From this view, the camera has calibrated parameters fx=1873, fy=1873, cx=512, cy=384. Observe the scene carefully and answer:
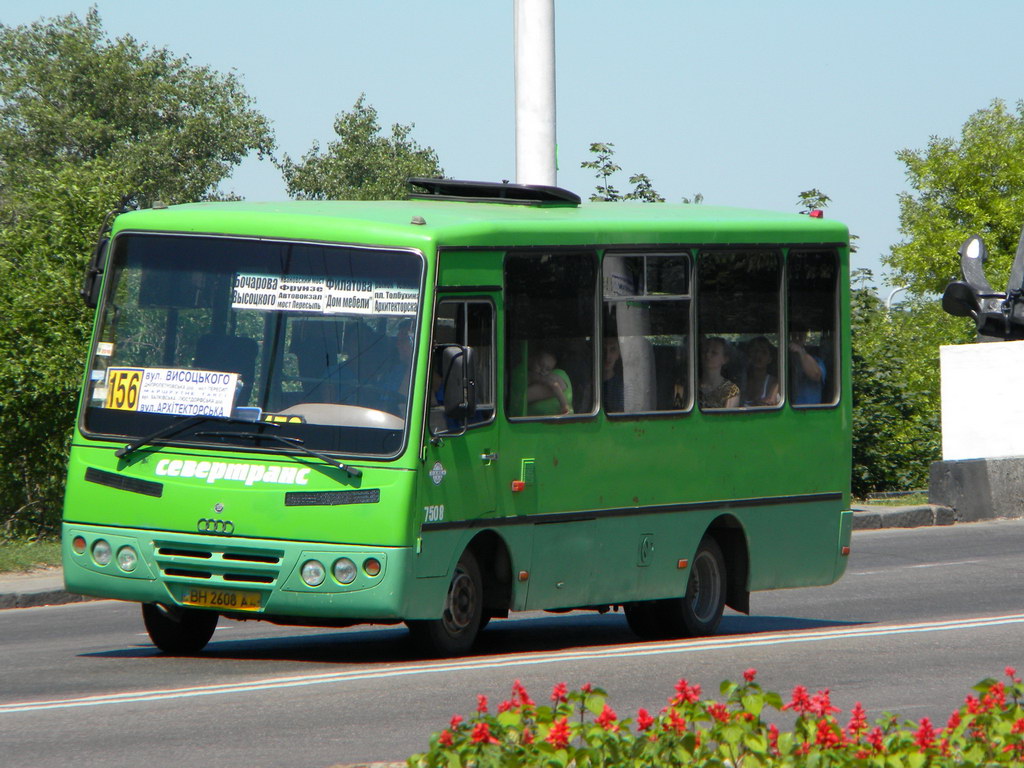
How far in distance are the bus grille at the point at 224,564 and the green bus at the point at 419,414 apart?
0.02 meters

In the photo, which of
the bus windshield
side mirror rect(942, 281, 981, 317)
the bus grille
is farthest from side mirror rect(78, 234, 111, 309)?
side mirror rect(942, 281, 981, 317)

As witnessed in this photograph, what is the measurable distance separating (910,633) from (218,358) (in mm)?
5034

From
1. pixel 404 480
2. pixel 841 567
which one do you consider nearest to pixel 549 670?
pixel 404 480

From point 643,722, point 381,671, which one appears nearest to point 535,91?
point 381,671

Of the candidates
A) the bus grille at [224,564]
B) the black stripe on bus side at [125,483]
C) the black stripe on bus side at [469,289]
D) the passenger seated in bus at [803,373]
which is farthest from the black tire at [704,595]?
the black stripe on bus side at [125,483]

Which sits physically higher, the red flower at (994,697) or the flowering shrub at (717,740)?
the red flower at (994,697)

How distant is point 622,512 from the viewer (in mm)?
12016

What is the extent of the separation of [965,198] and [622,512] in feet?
217

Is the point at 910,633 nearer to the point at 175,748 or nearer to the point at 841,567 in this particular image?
the point at 841,567

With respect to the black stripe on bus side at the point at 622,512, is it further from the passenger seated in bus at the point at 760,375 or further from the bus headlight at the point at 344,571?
the passenger seated in bus at the point at 760,375

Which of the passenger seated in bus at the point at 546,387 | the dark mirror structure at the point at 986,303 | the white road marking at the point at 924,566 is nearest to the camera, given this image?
the passenger seated in bus at the point at 546,387

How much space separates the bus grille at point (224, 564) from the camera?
10289 mm

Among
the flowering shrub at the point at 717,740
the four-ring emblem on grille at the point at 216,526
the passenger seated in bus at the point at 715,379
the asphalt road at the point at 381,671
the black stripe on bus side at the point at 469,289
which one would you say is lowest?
the asphalt road at the point at 381,671

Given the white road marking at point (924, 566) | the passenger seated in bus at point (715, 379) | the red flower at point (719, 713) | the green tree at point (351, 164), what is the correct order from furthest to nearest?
the green tree at point (351, 164) < the white road marking at point (924, 566) < the passenger seated in bus at point (715, 379) < the red flower at point (719, 713)
